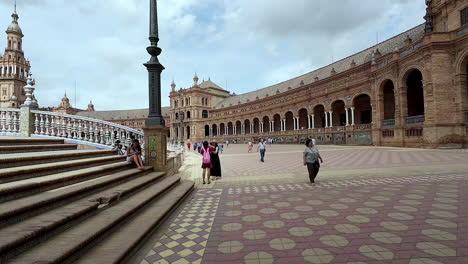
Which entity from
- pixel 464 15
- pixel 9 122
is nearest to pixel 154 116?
pixel 9 122

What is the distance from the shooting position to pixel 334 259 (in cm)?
267

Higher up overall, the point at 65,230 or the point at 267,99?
the point at 267,99

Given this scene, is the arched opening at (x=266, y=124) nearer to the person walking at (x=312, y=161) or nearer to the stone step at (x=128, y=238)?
the person walking at (x=312, y=161)

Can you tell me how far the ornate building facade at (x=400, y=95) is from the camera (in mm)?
18578

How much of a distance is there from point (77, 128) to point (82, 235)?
22.0ft

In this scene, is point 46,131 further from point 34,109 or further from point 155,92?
point 155,92

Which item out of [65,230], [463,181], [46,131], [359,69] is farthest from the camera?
[359,69]

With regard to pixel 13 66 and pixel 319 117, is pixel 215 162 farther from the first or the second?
pixel 13 66

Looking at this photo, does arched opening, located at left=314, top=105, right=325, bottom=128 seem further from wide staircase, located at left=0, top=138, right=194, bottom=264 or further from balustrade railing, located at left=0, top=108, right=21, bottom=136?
balustrade railing, located at left=0, top=108, right=21, bottom=136

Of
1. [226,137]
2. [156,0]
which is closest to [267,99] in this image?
[226,137]

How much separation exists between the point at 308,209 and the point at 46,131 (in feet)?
30.0

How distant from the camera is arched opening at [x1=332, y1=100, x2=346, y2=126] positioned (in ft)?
115

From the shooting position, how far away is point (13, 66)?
182 ft

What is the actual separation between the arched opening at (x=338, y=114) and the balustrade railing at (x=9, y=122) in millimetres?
35681
